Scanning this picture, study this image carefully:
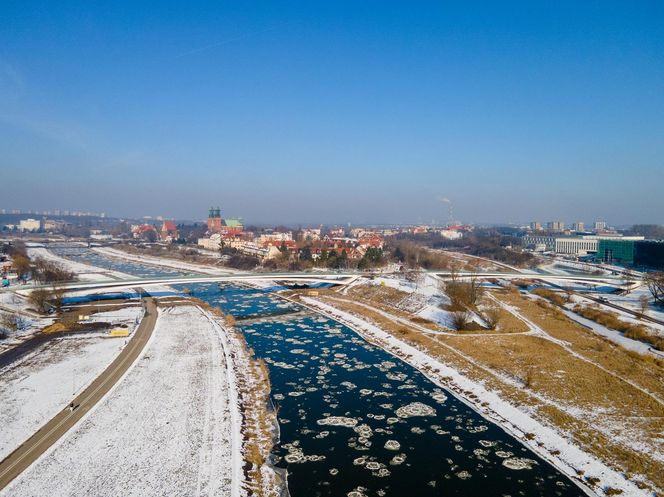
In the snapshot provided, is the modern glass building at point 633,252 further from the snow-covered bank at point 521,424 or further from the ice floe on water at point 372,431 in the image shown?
the ice floe on water at point 372,431

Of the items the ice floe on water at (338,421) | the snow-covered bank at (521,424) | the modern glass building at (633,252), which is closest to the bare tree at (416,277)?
the snow-covered bank at (521,424)

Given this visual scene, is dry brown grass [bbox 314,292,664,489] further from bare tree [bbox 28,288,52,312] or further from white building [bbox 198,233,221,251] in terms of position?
white building [bbox 198,233,221,251]

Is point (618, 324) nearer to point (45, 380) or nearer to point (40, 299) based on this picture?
point (45, 380)

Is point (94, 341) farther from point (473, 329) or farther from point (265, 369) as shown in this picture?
point (473, 329)

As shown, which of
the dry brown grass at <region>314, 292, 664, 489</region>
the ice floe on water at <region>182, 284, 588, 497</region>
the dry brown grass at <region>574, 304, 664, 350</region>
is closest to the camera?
the ice floe on water at <region>182, 284, 588, 497</region>

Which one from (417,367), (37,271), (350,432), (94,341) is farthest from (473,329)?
(37,271)

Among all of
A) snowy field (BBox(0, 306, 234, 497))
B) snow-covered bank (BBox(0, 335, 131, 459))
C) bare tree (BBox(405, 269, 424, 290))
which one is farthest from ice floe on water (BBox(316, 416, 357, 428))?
bare tree (BBox(405, 269, 424, 290))
